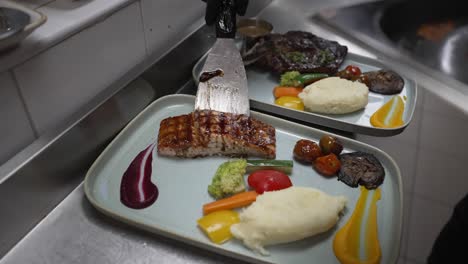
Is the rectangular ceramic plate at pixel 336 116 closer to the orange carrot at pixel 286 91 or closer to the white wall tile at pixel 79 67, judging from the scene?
the orange carrot at pixel 286 91

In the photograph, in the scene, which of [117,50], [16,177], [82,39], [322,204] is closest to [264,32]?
[117,50]

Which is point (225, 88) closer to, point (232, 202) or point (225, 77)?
point (225, 77)

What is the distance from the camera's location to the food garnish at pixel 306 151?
0.99m

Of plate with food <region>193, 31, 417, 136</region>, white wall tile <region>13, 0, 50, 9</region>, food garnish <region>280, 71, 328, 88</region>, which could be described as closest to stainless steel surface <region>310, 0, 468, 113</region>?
plate with food <region>193, 31, 417, 136</region>

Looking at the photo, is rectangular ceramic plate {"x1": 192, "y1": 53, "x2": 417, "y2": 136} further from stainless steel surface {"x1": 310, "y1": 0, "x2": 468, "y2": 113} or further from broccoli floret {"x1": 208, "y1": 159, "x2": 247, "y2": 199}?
broccoli floret {"x1": 208, "y1": 159, "x2": 247, "y2": 199}

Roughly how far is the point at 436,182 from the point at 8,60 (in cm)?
100

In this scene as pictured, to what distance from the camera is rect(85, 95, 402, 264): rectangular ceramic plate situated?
2.65 feet

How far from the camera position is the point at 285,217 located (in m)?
0.80

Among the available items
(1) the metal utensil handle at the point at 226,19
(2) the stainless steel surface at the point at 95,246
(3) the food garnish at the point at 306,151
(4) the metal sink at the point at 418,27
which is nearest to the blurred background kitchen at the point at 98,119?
(2) the stainless steel surface at the point at 95,246

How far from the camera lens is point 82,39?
37.6 inches

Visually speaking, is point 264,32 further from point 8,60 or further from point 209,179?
point 8,60

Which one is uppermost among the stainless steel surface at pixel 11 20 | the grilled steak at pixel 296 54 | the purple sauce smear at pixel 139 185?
the stainless steel surface at pixel 11 20

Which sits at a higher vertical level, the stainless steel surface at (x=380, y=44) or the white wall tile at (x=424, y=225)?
the stainless steel surface at (x=380, y=44)

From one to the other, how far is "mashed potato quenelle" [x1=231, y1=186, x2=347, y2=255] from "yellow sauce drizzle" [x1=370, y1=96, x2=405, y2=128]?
363 mm
